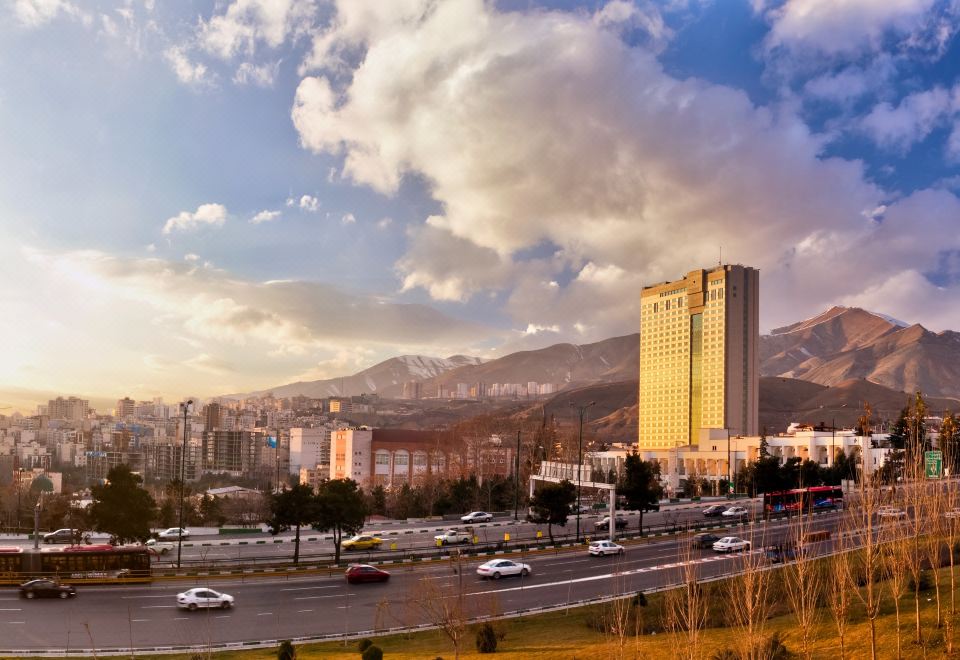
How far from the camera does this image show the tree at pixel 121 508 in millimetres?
44531

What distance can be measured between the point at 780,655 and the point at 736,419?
13999 cm

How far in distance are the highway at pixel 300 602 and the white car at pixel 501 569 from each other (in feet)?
1.58

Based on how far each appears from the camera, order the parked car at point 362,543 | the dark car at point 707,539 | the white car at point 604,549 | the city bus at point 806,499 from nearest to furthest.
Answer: the white car at point 604,549, the dark car at point 707,539, the parked car at point 362,543, the city bus at point 806,499

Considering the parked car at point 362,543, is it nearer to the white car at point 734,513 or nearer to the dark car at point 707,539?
the dark car at point 707,539

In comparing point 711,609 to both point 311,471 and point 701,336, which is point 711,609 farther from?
point 311,471

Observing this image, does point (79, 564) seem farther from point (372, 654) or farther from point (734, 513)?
point (734, 513)

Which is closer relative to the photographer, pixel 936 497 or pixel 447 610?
pixel 447 610

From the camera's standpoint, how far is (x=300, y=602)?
3434 cm

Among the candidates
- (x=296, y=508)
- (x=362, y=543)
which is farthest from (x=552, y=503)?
(x=296, y=508)

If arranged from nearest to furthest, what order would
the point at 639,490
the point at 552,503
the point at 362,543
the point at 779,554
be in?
the point at 779,554, the point at 552,503, the point at 362,543, the point at 639,490

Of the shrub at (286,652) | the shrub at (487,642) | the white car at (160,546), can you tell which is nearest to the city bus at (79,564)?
the white car at (160,546)

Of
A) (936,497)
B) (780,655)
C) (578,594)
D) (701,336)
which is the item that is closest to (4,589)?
(578,594)

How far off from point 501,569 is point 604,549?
8951mm

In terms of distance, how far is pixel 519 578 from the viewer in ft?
129
